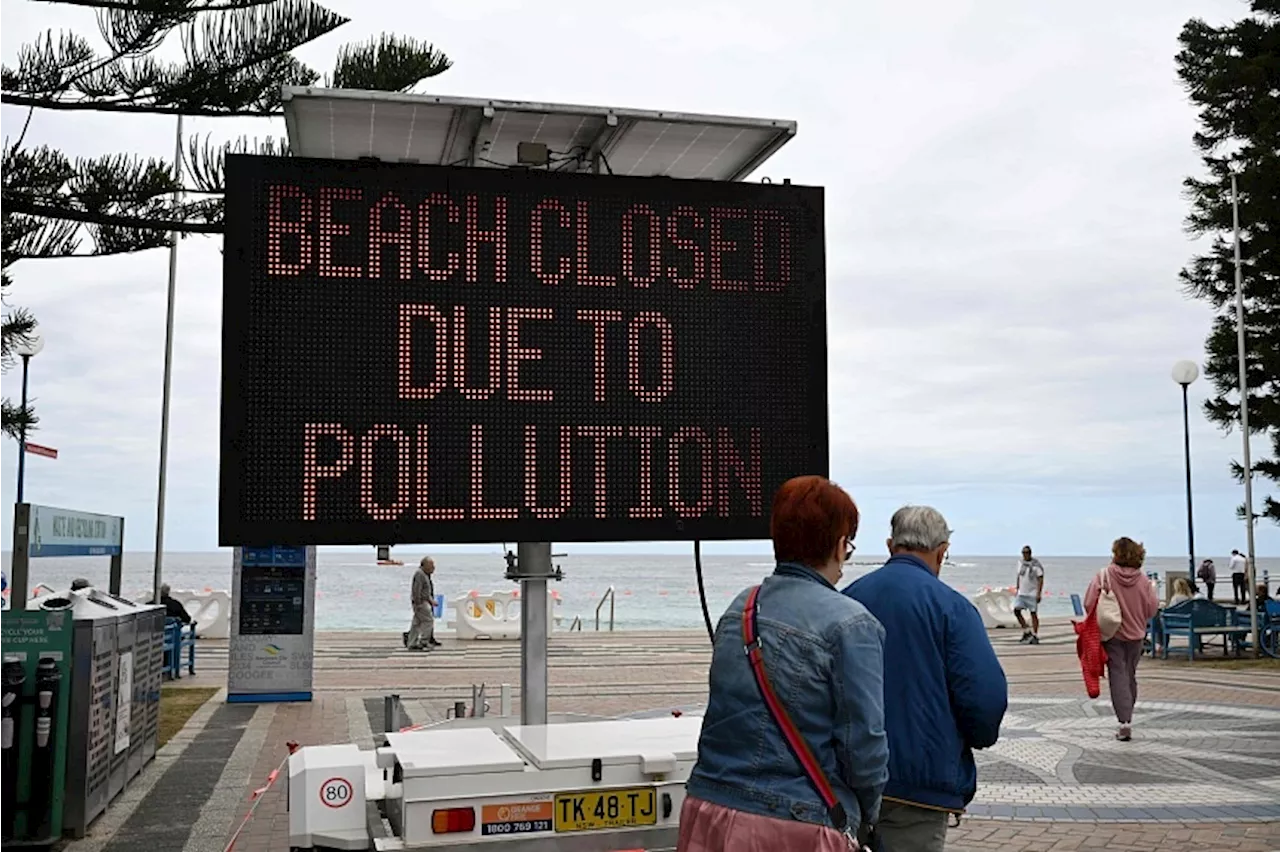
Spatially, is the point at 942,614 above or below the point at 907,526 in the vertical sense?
below

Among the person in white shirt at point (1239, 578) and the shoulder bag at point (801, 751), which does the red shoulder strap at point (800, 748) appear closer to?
the shoulder bag at point (801, 751)

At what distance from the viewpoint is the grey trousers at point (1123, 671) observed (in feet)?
36.9

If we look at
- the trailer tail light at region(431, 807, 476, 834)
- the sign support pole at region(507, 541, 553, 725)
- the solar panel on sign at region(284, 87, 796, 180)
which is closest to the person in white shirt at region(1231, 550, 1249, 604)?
the solar panel on sign at region(284, 87, 796, 180)

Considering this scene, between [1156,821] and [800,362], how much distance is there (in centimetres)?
492

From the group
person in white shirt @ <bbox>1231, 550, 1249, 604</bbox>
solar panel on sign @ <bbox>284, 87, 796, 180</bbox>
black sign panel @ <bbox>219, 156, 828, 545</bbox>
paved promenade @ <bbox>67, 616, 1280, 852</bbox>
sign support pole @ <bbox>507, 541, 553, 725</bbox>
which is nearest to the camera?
black sign panel @ <bbox>219, 156, 828, 545</bbox>

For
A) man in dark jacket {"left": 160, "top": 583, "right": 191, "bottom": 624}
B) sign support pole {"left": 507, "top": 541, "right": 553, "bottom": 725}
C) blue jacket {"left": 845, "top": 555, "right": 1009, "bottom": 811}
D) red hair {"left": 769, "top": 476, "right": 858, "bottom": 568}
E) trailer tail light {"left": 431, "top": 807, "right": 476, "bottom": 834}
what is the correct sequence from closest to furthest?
red hair {"left": 769, "top": 476, "right": 858, "bottom": 568}
trailer tail light {"left": 431, "top": 807, "right": 476, "bottom": 834}
blue jacket {"left": 845, "top": 555, "right": 1009, "bottom": 811}
sign support pole {"left": 507, "top": 541, "right": 553, "bottom": 725}
man in dark jacket {"left": 160, "top": 583, "right": 191, "bottom": 624}

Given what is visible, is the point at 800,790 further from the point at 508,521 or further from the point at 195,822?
the point at 195,822

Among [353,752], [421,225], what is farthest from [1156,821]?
[421,225]

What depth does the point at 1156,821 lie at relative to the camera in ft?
28.1

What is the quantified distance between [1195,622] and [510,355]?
736 inches

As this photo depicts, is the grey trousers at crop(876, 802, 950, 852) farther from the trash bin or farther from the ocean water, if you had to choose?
the ocean water

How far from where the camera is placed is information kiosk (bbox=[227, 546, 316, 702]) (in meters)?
15.7

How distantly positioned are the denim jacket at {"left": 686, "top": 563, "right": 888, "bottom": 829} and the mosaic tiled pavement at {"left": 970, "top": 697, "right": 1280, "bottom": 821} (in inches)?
231

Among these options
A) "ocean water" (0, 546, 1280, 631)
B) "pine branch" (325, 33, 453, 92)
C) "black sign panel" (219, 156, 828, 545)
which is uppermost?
"pine branch" (325, 33, 453, 92)
